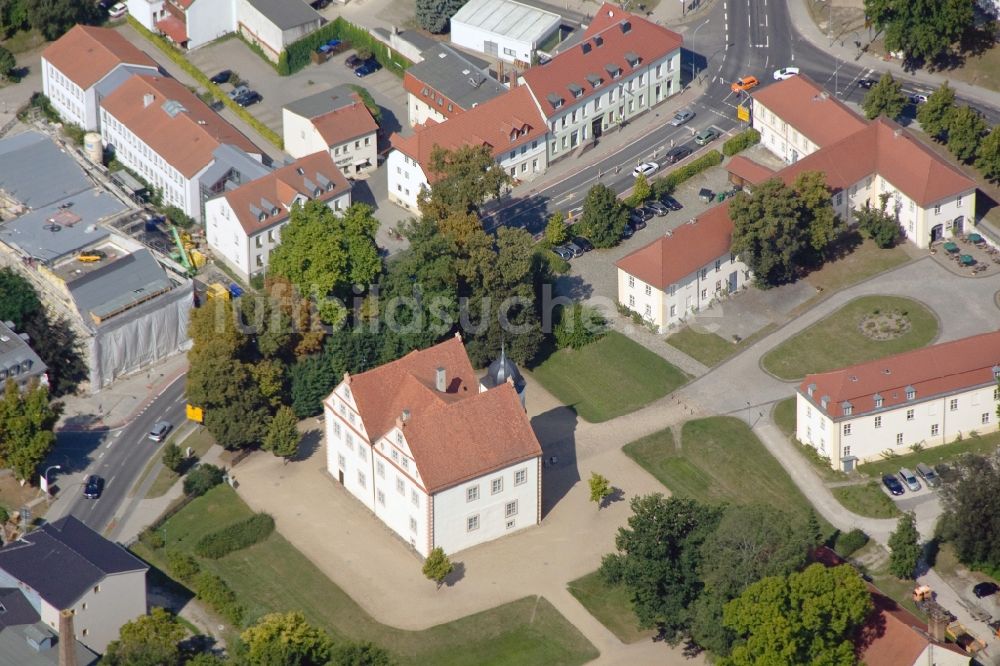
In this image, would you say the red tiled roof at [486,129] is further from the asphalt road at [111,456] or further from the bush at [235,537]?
the bush at [235,537]

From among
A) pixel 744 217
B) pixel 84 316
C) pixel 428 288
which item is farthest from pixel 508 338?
pixel 84 316

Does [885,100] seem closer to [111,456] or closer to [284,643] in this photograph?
[111,456]

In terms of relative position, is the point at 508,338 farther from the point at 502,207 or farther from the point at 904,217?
the point at 904,217

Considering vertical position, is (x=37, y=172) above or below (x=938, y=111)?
below

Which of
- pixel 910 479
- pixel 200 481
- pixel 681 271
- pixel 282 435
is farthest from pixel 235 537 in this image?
pixel 910 479


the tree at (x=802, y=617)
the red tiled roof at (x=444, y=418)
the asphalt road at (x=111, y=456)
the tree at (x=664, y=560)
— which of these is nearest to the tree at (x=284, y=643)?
the red tiled roof at (x=444, y=418)

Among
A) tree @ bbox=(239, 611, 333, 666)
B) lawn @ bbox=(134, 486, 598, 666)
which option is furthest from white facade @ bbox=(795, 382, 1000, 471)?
tree @ bbox=(239, 611, 333, 666)
